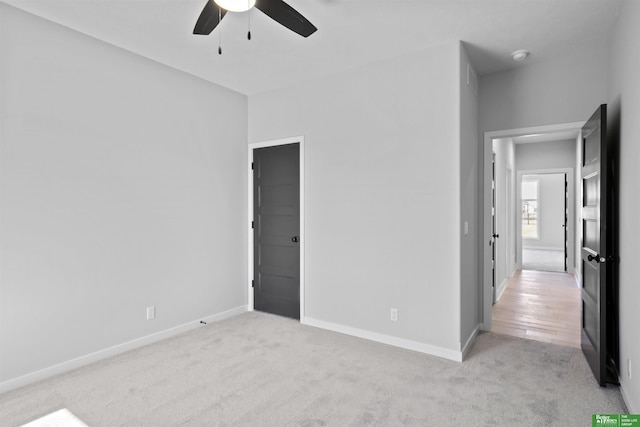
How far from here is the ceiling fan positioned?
1.98 metres

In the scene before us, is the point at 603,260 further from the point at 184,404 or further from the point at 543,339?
the point at 184,404

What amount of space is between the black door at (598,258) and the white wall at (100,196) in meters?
3.59

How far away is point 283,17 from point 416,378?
Result: 267 cm

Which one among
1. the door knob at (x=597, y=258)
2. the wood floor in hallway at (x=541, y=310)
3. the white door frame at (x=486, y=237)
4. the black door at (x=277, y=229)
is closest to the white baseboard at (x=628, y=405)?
the door knob at (x=597, y=258)

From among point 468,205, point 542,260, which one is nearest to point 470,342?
point 468,205

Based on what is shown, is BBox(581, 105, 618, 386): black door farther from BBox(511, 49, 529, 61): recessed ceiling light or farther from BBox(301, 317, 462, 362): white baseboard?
BBox(301, 317, 462, 362): white baseboard

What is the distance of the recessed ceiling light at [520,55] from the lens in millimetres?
3249

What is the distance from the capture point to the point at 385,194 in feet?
11.4

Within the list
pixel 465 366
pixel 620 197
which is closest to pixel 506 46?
pixel 620 197

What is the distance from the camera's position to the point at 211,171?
412cm

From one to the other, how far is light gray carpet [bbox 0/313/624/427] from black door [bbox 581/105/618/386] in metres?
0.22

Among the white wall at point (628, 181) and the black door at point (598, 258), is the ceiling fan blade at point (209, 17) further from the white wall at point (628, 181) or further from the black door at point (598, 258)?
the black door at point (598, 258)

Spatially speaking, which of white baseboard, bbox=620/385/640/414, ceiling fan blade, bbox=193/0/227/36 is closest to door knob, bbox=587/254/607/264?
white baseboard, bbox=620/385/640/414

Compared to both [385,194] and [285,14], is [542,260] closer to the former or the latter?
[385,194]
